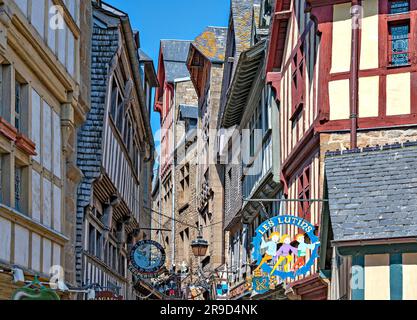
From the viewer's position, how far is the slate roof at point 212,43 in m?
35.1

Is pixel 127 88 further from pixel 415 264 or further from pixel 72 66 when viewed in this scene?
pixel 415 264

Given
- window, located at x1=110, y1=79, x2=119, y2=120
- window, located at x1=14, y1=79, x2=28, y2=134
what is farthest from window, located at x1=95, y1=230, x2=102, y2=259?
window, located at x1=14, y1=79, x2=28, y2=134

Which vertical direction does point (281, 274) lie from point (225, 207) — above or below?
below

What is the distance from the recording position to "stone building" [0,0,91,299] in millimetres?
10586

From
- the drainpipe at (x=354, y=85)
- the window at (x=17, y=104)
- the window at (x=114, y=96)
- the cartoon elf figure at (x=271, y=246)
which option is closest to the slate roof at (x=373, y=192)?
the cartoon elf figure at (x=271, y=246)

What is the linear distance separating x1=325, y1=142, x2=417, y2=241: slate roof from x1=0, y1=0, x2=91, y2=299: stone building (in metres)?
3.53

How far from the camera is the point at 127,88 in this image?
22.0 meters

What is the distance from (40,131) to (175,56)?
137 feet

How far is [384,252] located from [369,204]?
1.18 meters

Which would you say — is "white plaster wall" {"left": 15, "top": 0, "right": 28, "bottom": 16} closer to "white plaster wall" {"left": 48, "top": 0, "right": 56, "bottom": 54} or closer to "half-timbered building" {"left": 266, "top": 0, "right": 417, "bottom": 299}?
"white plaster wall" {"left": 48, "top": 0, "right": 56, "bottom": 54}

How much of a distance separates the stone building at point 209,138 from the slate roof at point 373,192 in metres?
18.9

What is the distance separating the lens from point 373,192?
10.8 meters

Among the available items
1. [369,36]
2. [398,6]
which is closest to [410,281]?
[369,36]

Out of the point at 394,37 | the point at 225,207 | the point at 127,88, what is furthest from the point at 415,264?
the point at 225,207
